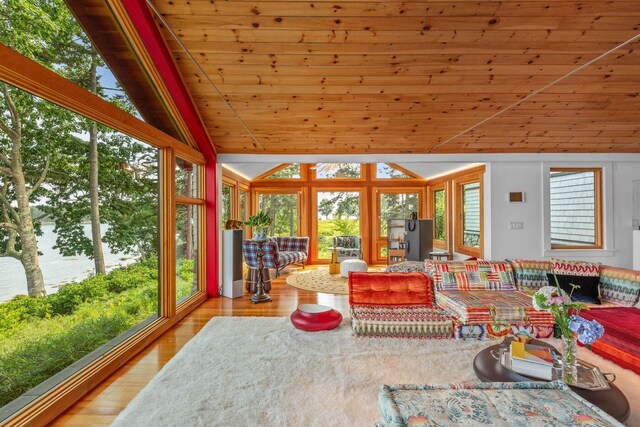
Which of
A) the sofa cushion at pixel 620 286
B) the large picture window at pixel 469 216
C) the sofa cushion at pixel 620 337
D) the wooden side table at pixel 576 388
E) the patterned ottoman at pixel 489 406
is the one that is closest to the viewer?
the patterned ottoman at pixel 489 406

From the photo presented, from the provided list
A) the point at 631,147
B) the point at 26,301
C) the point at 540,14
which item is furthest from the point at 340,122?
the point at 631,147

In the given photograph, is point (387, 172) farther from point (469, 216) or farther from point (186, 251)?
point (186, 251)

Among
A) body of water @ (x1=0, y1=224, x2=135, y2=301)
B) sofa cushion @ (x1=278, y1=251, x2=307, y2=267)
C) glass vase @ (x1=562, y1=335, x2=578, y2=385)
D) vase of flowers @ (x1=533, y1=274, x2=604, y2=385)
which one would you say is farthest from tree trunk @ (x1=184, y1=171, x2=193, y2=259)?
glass vase @ (x1=562, y1=335, x2=578, y2=385)

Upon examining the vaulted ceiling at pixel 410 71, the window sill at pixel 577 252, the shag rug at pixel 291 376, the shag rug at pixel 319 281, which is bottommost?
the shag rug at pixel 319 281

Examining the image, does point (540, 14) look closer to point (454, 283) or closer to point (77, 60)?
point (454, 283)

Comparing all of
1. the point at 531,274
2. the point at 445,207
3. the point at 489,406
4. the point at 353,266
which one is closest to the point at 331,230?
the point at 353,266

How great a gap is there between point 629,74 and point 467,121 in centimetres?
174

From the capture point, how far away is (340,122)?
14.9 feet

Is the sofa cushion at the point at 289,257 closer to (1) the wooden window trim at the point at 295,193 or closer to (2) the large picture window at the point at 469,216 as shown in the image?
(1) the wooden window trim at the point at 295,193

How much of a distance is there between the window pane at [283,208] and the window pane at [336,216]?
→ 2.15 feet

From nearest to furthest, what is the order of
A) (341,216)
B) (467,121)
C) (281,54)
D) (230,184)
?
(281,54) < (467,121) < (230,184) < (341,216)

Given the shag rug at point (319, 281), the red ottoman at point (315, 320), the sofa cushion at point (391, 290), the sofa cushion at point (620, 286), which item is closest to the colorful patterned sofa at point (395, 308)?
the sofa cushion at point (391, 290)

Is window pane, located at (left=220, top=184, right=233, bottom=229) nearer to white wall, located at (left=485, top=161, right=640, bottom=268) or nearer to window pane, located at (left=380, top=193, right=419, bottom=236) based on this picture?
window pane, located at (left=380, top=193, right=419, bottom=236)

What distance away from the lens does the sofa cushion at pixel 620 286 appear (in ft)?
10.8
